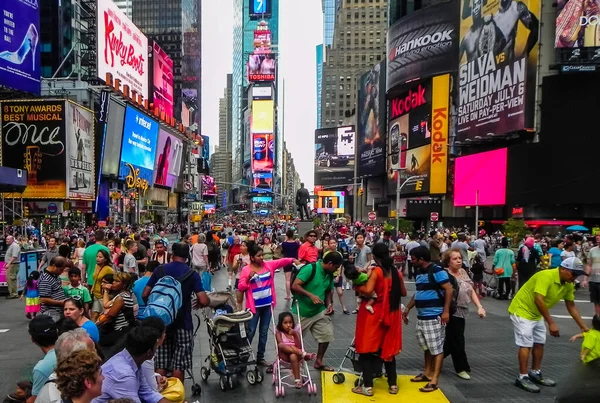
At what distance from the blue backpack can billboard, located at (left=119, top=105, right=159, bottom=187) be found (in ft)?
153

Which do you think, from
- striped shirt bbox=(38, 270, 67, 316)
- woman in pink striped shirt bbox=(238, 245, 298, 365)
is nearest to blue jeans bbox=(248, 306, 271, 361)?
woman in pink striped shirt bbox=(238, 245, 298, 365)

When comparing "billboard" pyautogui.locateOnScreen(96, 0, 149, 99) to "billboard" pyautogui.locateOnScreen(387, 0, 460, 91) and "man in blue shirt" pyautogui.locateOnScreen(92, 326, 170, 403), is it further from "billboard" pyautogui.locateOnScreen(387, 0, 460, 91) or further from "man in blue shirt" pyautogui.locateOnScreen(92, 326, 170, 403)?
"man in blue shirt" pyautogui.locateOnScreen(92, 326, 170, 403)

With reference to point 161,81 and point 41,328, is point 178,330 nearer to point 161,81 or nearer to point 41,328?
point 41,328

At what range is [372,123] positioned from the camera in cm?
7512

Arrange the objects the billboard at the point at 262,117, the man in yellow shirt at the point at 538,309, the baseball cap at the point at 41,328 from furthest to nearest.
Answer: the billboard at the point at 262,117 → the man in yellow shirt at the point at 538,309 → the baseball cap at the point at 41,328

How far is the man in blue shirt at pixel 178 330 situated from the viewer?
5.20 meters

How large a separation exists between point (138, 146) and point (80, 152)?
11623mm

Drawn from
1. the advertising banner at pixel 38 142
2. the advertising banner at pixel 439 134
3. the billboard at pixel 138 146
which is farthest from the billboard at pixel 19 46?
the advertising banner at pixel 439 134

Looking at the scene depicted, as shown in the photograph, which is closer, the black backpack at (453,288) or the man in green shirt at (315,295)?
the black backpack at (453,288)

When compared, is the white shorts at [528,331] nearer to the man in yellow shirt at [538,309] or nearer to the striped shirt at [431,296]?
the man in yellow shirt at [538,309]

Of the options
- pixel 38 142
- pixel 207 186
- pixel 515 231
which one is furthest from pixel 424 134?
pixel 207 186

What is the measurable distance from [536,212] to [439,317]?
37807mm

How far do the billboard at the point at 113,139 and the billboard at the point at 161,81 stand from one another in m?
15.2

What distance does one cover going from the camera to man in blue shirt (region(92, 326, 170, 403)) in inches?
125
